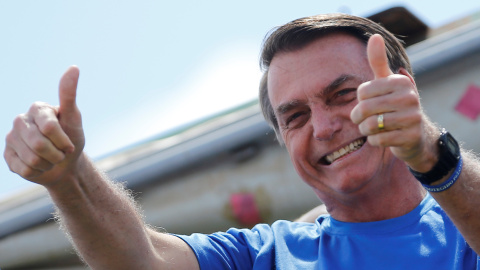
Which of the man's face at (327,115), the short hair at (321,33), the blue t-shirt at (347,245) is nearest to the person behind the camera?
the blue t-shirt at (347,245)

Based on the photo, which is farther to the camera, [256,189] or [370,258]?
[256,189]

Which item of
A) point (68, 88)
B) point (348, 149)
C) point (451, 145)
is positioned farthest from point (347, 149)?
point (68, 88)

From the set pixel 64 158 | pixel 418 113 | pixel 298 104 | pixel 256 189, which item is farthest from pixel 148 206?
pixel 418 113

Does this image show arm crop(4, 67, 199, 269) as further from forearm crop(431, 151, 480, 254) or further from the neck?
forearm crop(431, 151, 480, 254)

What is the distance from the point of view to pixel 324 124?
220 cm

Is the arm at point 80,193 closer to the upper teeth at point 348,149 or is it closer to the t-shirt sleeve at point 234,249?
the t-shirt sleeve at point 234,249

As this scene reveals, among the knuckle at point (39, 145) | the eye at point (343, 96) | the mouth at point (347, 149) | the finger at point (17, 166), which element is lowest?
the mouth at point (347, 149)

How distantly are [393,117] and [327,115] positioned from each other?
0.65m

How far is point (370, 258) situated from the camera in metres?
2.10


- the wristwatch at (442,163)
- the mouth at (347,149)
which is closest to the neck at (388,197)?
the mouth at (347,149)

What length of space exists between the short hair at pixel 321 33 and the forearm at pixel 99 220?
2.52ft

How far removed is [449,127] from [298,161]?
130cm

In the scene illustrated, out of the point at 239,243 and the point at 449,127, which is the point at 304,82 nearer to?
Result: the point at 239,243

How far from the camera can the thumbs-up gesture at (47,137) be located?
1630mm
